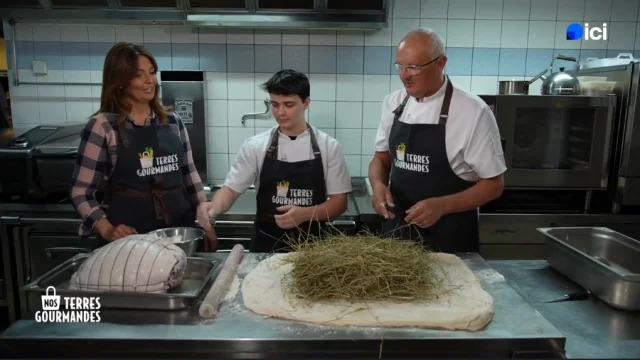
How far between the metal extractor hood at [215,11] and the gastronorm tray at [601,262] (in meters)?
1.90

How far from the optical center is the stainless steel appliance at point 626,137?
2.81m

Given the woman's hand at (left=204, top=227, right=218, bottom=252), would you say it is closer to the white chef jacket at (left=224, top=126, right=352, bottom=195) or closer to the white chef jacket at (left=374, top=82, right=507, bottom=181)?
the white chef jacket at (left=224, top=126, right=352, bottom=195)

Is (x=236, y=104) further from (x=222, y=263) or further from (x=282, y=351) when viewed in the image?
(x=282, y=351)

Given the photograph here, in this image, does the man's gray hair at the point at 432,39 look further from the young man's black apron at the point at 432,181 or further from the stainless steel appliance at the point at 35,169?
the stainless steel appliance at the point at 35,169

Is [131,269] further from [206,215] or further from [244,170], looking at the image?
[244,170]

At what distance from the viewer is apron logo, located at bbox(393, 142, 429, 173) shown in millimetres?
2053

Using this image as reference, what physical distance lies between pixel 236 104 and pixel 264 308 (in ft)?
7.71

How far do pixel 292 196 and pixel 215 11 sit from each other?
1.51m

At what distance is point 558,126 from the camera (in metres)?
2.95

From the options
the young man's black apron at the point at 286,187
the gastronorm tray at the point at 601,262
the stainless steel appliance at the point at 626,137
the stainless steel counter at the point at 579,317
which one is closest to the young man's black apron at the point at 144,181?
the young man's black apron at the point at 286,187

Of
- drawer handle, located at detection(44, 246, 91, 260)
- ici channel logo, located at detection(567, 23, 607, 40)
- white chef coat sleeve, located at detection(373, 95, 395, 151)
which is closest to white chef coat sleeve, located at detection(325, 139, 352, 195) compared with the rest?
white chef coat sleeve, located at detection(373, 95, 395, 151)

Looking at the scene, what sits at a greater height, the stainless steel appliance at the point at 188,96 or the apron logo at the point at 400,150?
the stainless steel appliance at the point at 188,96

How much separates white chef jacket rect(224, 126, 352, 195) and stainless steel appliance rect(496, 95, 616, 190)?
1.18 m

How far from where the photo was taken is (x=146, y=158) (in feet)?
6.87
